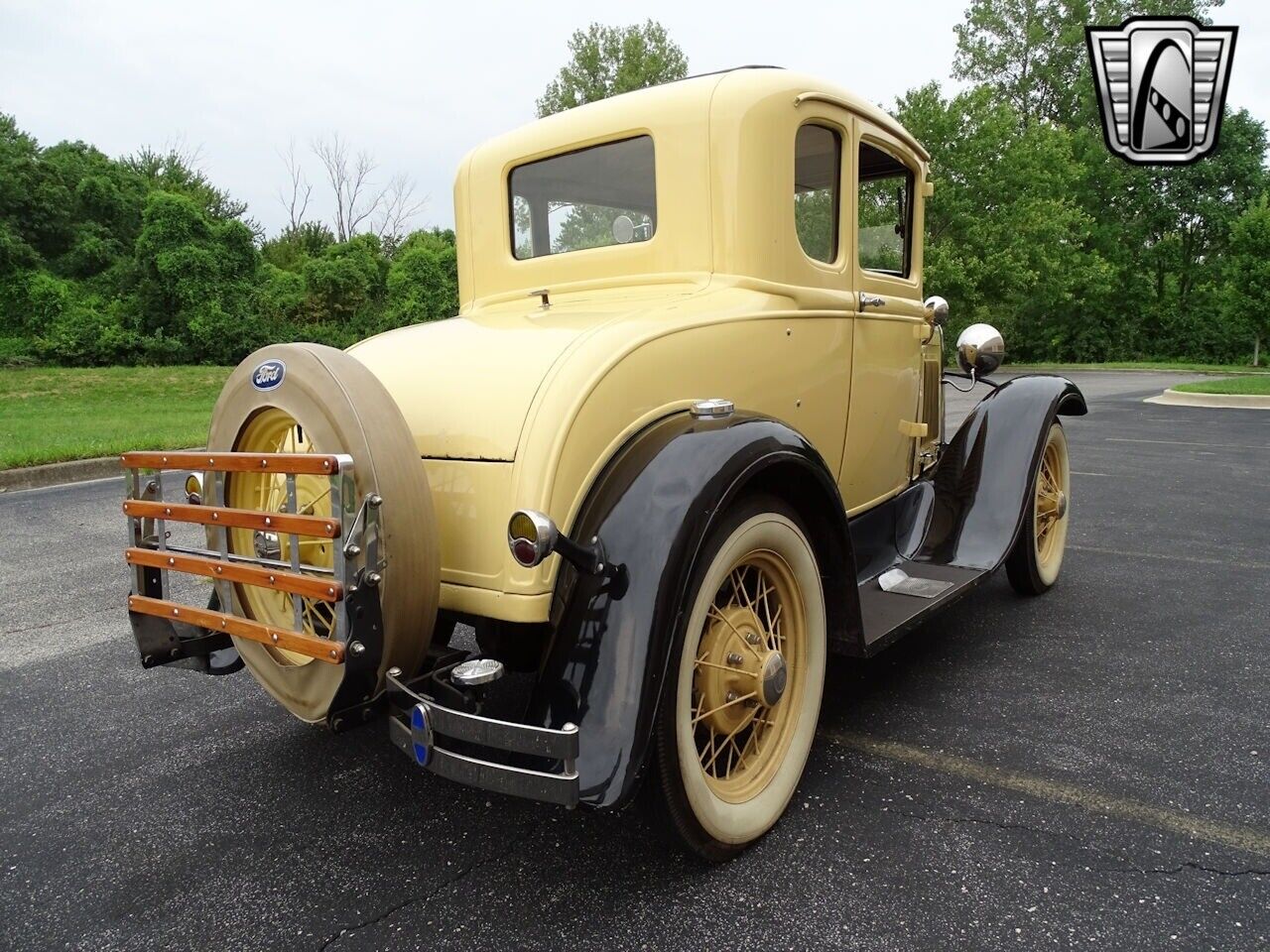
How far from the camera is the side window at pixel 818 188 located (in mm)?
2877

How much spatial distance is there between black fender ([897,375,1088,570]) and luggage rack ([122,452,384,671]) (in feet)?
8.27

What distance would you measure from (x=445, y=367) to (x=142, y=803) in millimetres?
1548

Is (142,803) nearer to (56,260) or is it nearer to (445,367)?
(445,367)

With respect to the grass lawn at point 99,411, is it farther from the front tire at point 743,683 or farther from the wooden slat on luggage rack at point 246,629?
the front tire at point 743,683

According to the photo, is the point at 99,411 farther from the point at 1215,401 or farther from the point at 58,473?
the point at 1215,401

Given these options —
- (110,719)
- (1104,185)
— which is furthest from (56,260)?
(1104,185)

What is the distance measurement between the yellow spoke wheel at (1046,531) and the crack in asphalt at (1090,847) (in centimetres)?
195

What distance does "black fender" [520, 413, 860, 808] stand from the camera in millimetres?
1783

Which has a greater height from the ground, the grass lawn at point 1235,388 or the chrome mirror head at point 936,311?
the chrome mirror head at point 936,311

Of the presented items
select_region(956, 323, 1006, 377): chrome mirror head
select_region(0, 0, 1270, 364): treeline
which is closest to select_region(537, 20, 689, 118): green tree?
select_region(0, 0, 1270, 364): treeline

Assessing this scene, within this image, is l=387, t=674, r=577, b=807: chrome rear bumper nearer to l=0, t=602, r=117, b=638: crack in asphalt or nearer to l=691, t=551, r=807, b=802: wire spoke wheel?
l=691, t=551, r=807, b=802: wire spoke wheel

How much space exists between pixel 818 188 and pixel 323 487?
196cm

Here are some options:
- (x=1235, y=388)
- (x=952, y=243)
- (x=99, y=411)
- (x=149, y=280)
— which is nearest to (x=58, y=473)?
(x=99, y=411)

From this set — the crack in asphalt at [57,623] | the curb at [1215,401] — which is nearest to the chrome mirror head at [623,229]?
the crack in asphalt at [57,623]
